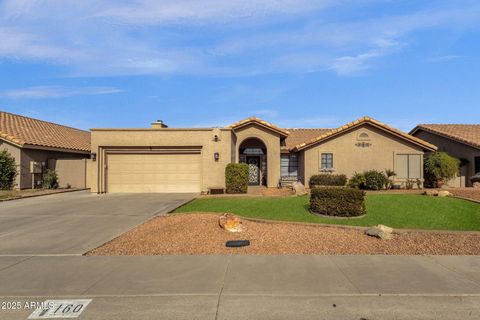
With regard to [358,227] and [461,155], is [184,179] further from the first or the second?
[461,155]

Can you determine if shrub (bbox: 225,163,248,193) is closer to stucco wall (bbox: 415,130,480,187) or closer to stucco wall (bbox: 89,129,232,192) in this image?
stucco wall (bbox: 89,129,232,192)

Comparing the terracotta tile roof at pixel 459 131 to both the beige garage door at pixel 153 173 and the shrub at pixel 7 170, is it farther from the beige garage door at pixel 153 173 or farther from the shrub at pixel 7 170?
the shrub at pixel 7 170

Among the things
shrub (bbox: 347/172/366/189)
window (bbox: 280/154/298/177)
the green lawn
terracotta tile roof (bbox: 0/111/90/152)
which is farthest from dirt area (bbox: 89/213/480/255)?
terracotta tile roof (bbox: 0/111/90/152)

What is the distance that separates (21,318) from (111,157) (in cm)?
1705

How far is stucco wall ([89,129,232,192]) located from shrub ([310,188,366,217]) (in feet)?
30.1

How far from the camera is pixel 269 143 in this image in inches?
978

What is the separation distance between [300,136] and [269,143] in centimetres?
551

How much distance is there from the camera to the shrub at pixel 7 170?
2145 cm

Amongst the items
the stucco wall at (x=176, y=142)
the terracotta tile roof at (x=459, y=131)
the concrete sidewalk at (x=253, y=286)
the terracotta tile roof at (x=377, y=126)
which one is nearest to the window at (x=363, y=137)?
the terracotta tile roof at (x=377, y=126)

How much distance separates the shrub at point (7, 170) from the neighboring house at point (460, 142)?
26.4m

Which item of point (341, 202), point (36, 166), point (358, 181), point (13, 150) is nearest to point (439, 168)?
point (358, 181)

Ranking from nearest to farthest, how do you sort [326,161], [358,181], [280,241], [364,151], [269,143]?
1. [280,241]
2. [358,181]
3. [364,151]
4. [326,161]
5. [269,143]

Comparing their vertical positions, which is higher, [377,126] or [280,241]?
[377,126]

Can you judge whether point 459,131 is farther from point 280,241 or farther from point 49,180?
point 49,180
